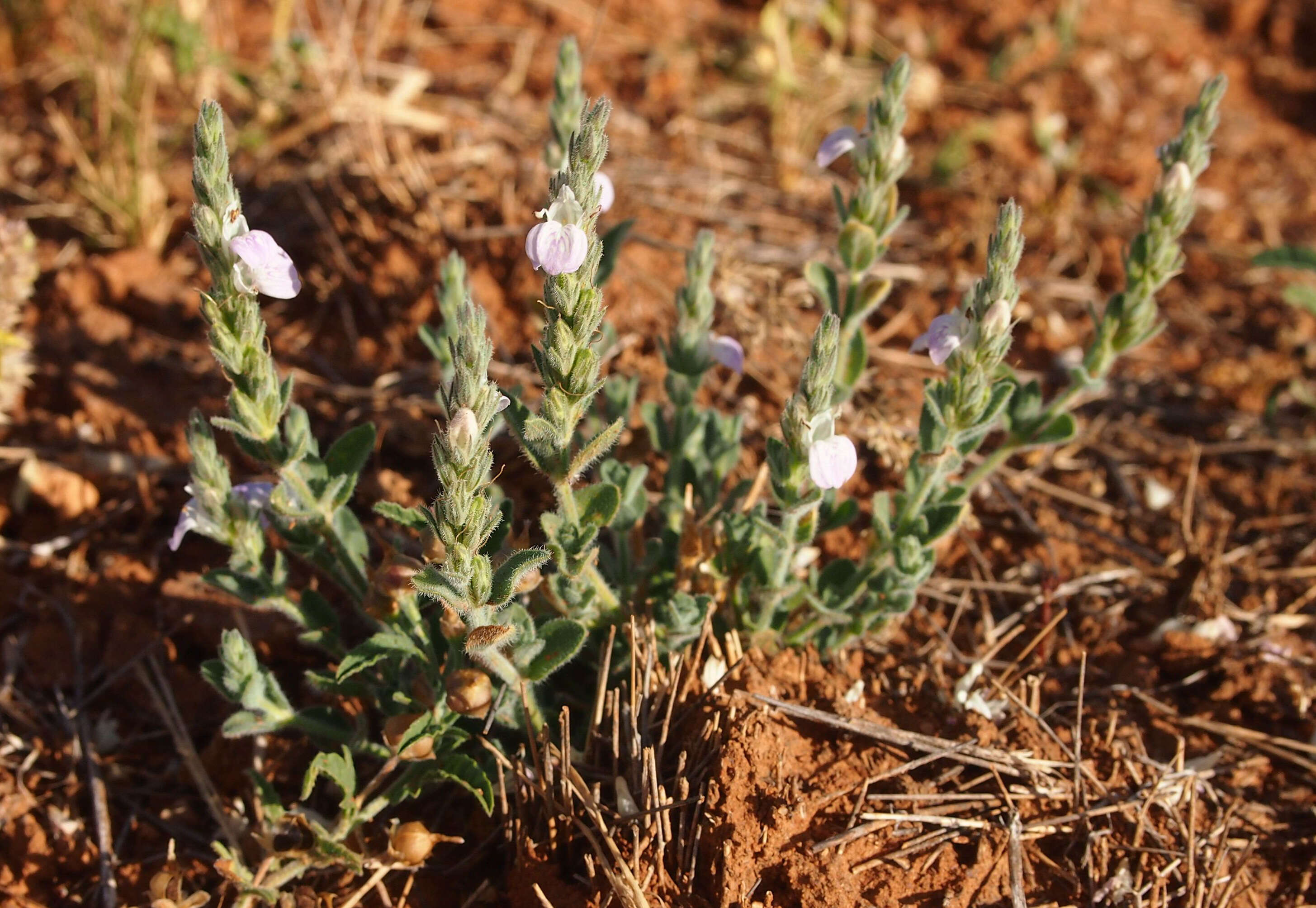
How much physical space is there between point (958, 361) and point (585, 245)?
116 cm

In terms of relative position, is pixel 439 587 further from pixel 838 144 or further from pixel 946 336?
pixel 838 144

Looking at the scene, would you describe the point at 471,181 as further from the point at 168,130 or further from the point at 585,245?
the point at 585,245

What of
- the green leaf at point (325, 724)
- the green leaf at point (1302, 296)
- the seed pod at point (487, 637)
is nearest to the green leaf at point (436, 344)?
the seed pod at point (487, 637)

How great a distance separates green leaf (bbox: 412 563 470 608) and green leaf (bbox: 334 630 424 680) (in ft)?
1.19

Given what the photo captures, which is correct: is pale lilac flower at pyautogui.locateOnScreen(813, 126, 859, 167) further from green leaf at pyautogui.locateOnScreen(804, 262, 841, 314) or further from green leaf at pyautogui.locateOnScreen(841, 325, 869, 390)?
green leaf at pyautogui.locateOnScreen(841, 325, 869, 390)

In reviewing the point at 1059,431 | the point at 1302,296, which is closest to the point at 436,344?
the point at 1059,431

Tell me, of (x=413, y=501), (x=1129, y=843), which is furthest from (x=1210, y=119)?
(x=413, y=501)

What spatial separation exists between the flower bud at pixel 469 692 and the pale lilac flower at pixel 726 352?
1289 mm

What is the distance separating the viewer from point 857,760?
3162mm

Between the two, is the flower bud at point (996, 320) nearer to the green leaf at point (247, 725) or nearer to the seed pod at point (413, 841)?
the seed pod at point (413, 841)

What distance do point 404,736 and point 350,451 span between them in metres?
0.90

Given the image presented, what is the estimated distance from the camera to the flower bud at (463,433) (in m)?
2.34

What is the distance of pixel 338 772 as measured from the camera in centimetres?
298

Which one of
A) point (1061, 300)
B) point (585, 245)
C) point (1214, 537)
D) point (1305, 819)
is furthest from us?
point (1061, 300)
